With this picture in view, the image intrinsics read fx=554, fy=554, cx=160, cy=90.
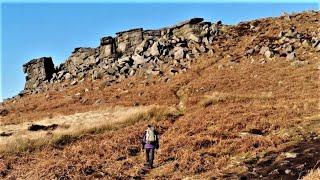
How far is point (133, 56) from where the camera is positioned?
77.4 metres

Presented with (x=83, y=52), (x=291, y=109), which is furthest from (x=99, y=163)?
(x=83, y=52)

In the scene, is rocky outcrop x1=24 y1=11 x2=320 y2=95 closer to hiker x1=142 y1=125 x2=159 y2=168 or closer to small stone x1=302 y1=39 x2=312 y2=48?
small stone x1=302 y1=39 x2=312 y2=48

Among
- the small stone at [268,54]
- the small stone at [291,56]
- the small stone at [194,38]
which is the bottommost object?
the small stone at [291,56]

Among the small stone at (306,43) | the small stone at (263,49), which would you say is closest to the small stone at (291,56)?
the small stone at (306,43)

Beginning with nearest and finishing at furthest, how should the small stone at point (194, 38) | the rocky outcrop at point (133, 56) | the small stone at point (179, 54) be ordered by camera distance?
1. the rocky outcrop at point (133, 56)
2. the small stone at point (179, 54)
3. the small stone at point (194, 38)

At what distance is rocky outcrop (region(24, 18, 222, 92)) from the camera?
238ft

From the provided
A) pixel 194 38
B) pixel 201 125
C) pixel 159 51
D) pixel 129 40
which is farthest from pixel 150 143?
pixel 129 40

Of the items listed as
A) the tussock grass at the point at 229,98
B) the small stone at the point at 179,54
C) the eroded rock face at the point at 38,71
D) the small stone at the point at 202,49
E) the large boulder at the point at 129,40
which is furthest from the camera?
the eroded rock face at the point at 38,71

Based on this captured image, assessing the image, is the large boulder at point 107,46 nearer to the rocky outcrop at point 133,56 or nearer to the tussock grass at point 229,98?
the rocky outcrop at point 133,56

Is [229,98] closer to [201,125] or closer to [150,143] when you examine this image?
[201,125]

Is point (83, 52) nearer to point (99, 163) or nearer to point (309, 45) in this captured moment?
point (309, 45)

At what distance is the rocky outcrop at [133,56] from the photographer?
238 feet

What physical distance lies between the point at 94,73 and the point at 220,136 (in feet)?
158

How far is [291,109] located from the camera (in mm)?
36875
